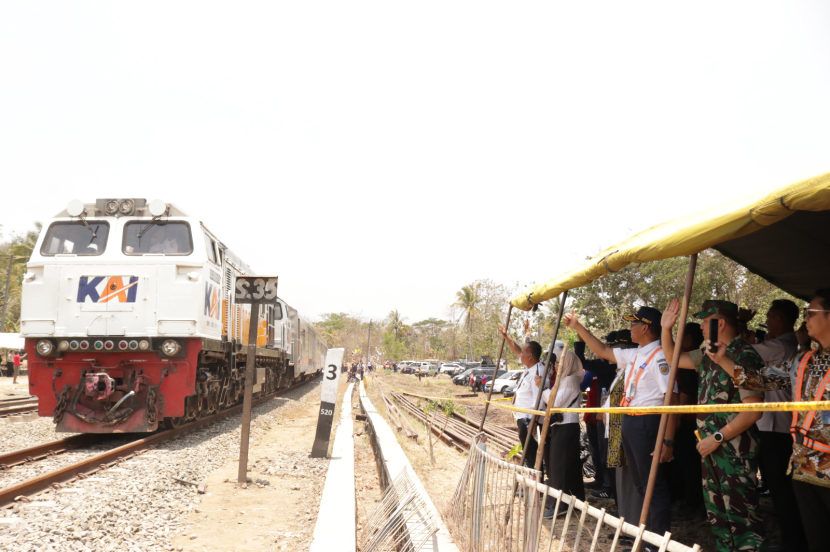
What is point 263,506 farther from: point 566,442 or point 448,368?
point 448,368

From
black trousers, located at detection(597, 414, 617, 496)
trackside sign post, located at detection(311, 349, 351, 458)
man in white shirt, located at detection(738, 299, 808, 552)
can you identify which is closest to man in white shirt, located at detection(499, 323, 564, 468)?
black trousers, located at detection(597, 414, 617, 496)

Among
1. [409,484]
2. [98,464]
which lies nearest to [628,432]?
[409,484]

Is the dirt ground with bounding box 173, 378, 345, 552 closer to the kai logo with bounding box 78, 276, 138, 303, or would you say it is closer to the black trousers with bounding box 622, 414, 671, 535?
the black trousers with bounding box 622, 414, 671, 535

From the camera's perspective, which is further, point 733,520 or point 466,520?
point 466,520

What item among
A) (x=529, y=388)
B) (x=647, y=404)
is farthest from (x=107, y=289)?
(x=647, y=404)

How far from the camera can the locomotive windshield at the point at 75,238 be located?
9859 millimetres

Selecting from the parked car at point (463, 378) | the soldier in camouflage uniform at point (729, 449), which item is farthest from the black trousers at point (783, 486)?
the parked car at point (463, 378)

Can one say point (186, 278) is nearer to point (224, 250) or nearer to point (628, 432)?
point (224, 250)

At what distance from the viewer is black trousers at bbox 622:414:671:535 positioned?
14.2 ft

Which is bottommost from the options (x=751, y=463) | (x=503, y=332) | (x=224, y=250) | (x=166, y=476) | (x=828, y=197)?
(x=166, y=476)

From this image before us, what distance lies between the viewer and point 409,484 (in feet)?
18.7

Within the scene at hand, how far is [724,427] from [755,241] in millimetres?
1842

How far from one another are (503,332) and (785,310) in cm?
276

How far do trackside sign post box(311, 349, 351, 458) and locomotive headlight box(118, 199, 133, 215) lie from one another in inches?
163
